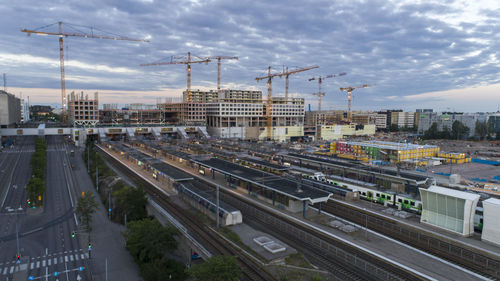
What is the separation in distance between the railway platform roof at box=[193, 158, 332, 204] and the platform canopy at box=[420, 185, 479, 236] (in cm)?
904

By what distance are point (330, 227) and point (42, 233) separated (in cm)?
2759

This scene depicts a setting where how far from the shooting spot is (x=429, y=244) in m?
24.6

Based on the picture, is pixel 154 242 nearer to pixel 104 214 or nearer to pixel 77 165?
pixel 104 214

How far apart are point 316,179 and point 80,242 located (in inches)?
1189

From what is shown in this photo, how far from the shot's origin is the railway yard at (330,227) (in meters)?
20.4

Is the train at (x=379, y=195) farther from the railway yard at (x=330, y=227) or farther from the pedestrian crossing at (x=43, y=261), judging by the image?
the pedestrian crossing at (x=43, y=261)

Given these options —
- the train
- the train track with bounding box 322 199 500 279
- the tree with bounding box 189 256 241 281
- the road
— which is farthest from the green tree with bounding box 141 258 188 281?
the train

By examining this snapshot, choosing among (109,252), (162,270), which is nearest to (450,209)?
(162,270)

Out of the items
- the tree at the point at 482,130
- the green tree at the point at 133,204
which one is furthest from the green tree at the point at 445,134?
the green tree at the point at 133,204

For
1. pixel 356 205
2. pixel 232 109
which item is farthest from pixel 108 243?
pixel 232 109

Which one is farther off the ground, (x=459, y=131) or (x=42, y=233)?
(x=459, y=131)

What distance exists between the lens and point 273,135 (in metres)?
123

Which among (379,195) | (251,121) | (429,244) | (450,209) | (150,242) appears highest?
(251,121)

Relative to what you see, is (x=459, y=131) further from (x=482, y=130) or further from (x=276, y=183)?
(x=276, y=183)
